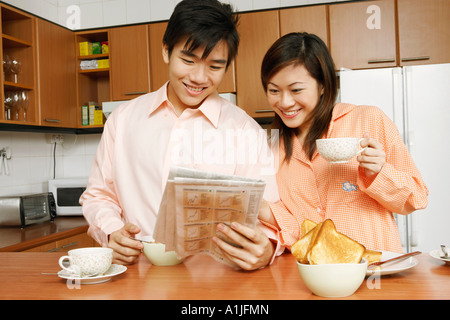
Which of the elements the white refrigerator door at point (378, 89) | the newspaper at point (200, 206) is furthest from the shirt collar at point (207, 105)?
the white refrigerator door at point (378, 89)

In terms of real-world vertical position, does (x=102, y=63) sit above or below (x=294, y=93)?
above

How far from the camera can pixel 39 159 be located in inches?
138

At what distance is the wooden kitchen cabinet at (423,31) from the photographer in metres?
2.87

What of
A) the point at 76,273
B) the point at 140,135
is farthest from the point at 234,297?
the point at 140,135

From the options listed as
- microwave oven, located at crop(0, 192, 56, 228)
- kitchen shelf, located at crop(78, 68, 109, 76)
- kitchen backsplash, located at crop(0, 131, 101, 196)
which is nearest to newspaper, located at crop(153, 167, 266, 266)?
microwave oven, located at crop(0, 192, 56, 228)

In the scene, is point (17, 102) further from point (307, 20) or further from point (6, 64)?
point (307, 20)

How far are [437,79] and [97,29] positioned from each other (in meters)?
2.46

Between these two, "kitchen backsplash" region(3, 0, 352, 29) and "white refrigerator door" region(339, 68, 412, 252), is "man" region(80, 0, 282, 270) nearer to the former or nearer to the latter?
"white refrigerator door" region(339, 68, 412, 252)

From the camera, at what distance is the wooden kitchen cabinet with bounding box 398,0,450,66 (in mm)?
2865

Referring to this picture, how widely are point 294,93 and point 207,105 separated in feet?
0.94

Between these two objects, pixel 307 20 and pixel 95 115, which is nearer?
pixel 307 20

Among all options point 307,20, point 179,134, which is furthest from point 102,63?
point 179,134

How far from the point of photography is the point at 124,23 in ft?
12.1

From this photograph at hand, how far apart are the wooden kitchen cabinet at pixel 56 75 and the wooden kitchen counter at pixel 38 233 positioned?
705 millimetres
